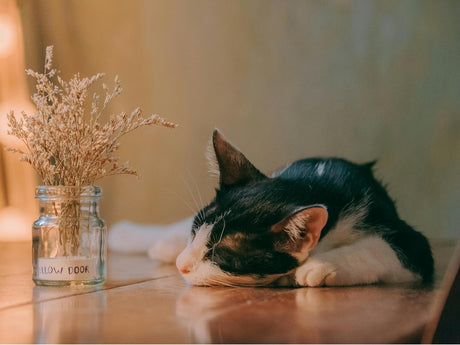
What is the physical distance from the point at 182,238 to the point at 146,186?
1.86 feet

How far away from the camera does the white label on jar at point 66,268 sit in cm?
125

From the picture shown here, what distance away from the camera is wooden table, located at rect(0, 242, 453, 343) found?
2.91ft

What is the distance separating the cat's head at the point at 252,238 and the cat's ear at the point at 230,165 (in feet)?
0.20

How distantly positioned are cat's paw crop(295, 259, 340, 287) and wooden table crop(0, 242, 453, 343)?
0.02m

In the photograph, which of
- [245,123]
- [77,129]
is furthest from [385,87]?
[77,129]

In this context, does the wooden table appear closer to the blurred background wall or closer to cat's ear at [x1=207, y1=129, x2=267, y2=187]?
cat's ear at [x1=207, y1=129, x2=267, y2=187]

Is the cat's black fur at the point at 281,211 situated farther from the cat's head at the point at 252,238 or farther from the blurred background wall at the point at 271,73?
the blurred background wall at the point at 271,73

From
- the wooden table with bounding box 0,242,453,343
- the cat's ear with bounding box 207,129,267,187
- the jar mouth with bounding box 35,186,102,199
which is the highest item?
the cat's ear with bounding box 207,129,267,187

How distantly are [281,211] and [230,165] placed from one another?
0.65 feet

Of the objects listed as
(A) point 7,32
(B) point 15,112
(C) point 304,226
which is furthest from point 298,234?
(A) point 7,32

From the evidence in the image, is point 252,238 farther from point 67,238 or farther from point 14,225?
point 14,225

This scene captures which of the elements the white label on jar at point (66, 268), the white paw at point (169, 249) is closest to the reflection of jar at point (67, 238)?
the white label on jar at point (66, 268)

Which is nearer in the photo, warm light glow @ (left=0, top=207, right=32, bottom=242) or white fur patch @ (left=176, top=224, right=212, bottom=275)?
white fur patch @ (left=176, top=224, right=212, bottom=275)

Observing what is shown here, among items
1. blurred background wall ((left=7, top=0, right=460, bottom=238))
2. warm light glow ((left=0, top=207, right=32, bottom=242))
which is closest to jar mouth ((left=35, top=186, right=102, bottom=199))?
blurred background wall ((left=7, top=0, right=460, bottom=238))
